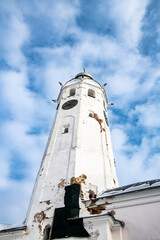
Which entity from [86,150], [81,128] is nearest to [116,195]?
[86,150]

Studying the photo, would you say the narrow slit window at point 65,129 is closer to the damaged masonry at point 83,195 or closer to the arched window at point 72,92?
the damaged masonry at point 83,195

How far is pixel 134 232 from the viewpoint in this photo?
30.5 ft

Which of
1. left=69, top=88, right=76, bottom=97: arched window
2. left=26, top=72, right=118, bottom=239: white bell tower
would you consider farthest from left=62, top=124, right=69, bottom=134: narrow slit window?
left=69, top=88, right=76, bottom=97: arched window

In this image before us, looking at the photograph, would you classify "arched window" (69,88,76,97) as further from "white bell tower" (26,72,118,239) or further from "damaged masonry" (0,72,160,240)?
"damaged masonry" (0,72,160,240)

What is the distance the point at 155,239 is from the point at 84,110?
39.2 ft

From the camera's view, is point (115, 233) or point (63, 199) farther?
point (63, 199)

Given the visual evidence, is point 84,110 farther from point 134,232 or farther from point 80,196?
point 134,232

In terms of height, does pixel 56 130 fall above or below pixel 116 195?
above

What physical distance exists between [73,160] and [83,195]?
2517 millimetres

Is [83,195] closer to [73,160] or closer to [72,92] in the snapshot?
[73,160]

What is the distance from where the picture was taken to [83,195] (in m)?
11.9

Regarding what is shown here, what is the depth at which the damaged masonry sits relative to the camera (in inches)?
366

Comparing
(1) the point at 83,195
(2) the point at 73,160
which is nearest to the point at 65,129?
(2) the point at 73,160

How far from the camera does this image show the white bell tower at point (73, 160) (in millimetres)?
11997
